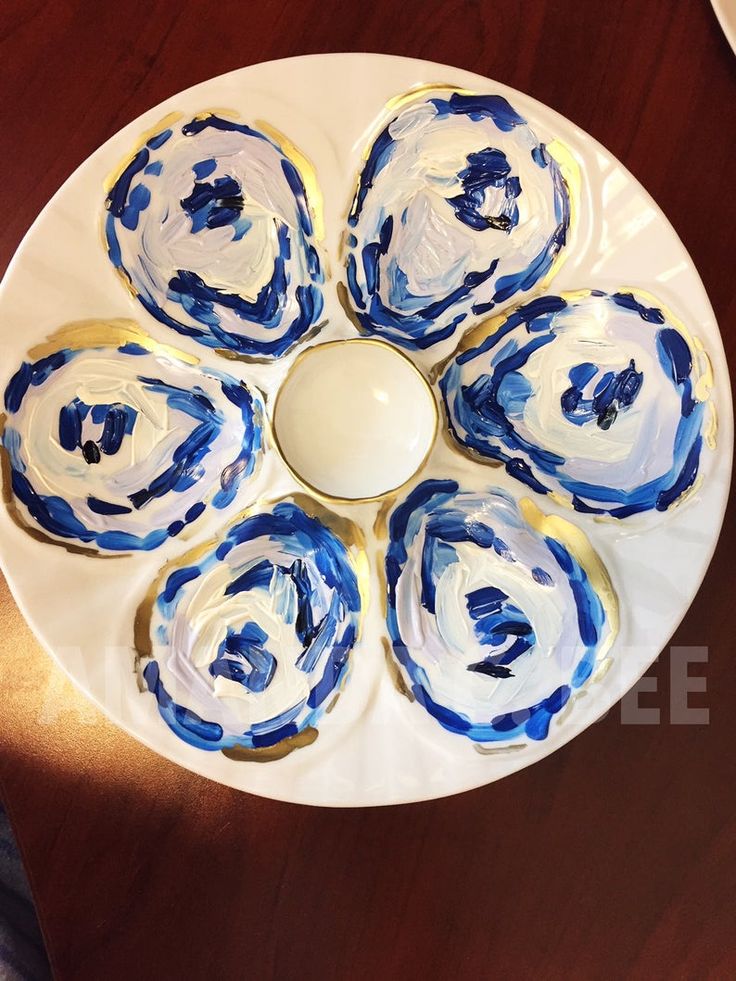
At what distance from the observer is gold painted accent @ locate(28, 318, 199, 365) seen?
444 mm

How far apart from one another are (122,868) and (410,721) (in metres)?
0.24

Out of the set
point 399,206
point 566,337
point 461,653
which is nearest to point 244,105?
point 399,206

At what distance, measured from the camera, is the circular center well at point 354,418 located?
1.59 feet

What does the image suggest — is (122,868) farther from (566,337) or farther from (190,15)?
(190,15)

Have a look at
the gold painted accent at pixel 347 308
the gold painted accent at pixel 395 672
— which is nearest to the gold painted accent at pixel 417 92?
the gold painted accent at pixel 347 308

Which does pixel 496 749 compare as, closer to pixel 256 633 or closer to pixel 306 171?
pixel 256 633

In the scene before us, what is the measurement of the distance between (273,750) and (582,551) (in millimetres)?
215

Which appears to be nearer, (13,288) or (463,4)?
(13,288)

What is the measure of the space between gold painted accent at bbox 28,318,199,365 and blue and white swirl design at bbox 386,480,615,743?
6.8 inches

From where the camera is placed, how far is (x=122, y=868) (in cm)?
53

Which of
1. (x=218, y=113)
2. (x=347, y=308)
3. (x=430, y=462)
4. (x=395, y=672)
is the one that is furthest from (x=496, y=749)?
(x=218, y=113)

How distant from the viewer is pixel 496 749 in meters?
0.46

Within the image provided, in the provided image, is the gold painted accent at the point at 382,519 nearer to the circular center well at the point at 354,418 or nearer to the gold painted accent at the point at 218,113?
the circular center well at the point at 354,418

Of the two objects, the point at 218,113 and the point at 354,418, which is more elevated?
the point at 218,113
